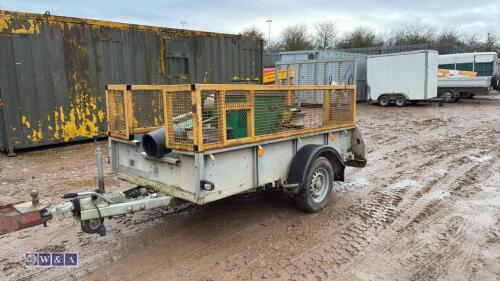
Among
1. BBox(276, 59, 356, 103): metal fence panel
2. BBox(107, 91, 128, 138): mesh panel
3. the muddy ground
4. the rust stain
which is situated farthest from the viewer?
BBox(276, 59, 356, 103): metal fence panel


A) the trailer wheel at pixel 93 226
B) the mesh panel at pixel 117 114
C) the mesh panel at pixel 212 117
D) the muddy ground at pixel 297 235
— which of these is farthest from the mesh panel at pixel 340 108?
the trailer wheel at pixel 93 226

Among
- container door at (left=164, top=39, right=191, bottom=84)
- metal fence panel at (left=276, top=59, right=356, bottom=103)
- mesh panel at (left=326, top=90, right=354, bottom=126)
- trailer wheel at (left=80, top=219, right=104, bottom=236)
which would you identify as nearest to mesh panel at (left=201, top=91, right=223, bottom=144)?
trailer wheel at (left=80, top=219, right=104, bottom=236)

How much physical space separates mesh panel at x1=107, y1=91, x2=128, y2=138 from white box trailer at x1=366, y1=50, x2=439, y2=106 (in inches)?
689

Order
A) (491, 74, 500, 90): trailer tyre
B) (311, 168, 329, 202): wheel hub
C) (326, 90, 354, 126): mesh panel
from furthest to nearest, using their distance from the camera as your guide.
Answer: (491, 74, 500, 90): trailer tyre, (326, 90, 354, 126): mesh panel, (311, 168, 329, 202): wheel hub

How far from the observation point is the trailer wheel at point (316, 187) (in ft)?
16.0

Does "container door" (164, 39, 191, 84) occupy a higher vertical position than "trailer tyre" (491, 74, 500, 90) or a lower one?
higher

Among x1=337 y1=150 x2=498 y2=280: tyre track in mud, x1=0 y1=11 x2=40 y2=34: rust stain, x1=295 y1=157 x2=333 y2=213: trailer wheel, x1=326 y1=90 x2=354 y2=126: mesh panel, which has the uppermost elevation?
x1=0 y1=11 x2=40 y2=34: rust stain

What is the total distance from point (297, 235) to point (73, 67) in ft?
24.3

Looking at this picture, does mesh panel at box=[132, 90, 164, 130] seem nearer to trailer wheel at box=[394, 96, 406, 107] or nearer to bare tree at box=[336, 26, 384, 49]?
trailer wheel at box=[394, 96, 406, 107]

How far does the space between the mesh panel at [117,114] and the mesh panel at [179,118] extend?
2.96ft

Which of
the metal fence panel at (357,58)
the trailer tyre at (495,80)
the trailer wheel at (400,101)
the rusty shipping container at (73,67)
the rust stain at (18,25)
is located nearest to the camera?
the rust stain at (18,25)

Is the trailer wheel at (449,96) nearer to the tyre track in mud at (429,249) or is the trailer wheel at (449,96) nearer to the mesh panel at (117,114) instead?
the tyre track in mud at (429,249)

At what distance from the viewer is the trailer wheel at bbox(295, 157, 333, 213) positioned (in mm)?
4883

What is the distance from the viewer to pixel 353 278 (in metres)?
3.55
